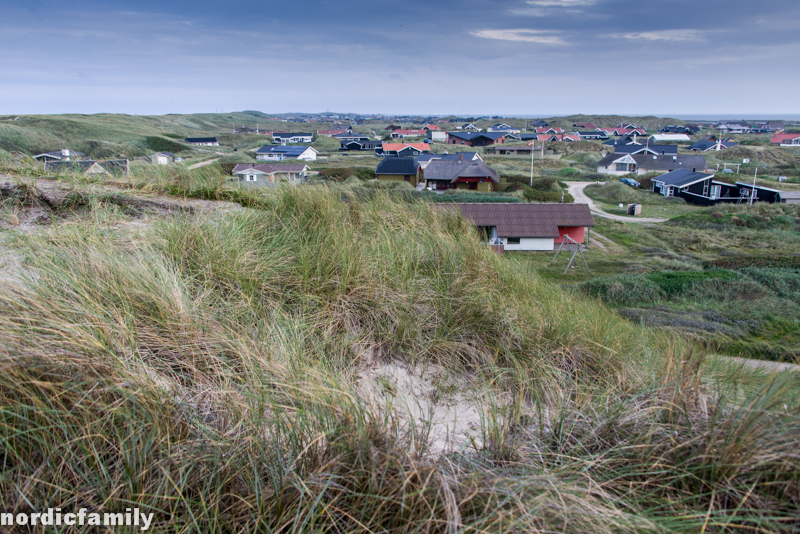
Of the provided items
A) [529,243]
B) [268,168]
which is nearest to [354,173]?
[268,168]

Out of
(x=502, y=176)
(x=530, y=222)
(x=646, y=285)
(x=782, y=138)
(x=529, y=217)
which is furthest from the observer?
(x=782, y=138)

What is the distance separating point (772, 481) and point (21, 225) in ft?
20.8

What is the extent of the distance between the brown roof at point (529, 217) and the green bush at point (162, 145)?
57852 mm

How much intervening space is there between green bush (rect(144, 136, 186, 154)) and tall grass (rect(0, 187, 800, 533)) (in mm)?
72413

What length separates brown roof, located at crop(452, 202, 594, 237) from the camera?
2308 centimetres

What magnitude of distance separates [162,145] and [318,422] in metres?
78.4

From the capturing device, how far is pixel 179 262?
3.56 m

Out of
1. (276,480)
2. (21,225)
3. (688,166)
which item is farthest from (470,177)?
(276,480)

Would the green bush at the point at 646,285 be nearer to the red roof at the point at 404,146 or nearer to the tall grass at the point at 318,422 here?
the tall grass at the point at 318,422

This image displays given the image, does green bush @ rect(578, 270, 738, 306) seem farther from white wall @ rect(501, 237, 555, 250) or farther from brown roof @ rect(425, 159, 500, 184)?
brown roof @ rect(425, 159, 500, 184)

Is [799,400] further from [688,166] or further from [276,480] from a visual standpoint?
[688,166]

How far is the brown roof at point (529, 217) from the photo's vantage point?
23.1 metres

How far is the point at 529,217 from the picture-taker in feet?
77.2

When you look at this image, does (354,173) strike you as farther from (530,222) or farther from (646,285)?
(646,285)
